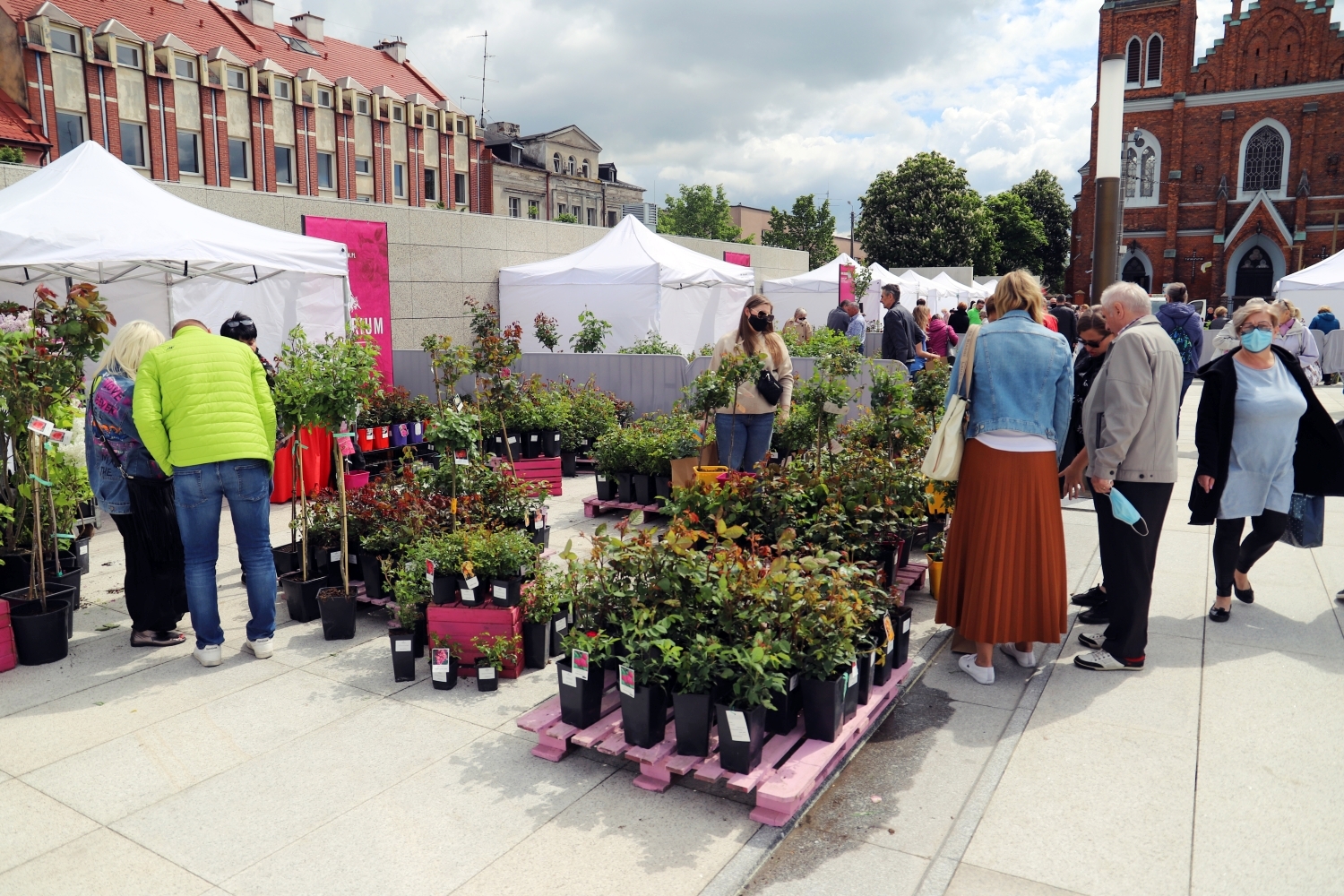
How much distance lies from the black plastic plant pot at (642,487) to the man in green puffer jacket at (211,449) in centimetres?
352

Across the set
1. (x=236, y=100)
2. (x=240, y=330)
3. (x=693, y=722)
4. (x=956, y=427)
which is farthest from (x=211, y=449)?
(x=236, y=100)

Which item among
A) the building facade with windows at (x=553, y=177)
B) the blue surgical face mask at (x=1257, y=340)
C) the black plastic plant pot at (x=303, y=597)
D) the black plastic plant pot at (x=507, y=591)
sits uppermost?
the building facade with windows at (x=553, y=177)

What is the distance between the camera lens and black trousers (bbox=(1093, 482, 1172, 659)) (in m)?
4.20

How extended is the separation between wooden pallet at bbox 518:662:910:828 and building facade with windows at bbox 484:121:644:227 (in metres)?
56.1

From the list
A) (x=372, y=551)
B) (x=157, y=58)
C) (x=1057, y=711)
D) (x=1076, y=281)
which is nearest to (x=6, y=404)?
(x=372, y=551)

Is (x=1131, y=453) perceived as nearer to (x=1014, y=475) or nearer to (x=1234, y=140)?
(x=1014, y=475)

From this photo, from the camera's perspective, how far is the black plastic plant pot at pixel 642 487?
25.2ft

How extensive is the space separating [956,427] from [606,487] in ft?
13.9

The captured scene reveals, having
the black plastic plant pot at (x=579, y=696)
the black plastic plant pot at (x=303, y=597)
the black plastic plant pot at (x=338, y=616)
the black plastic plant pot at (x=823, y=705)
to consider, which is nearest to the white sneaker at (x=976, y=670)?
the black plastic plant pot at (x=823, y=705)

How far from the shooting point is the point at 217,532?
4.52 m

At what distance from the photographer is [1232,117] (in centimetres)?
4491

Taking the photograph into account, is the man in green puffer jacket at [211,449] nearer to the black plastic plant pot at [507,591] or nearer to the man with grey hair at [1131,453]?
the black plastic plant pot at [507,591]

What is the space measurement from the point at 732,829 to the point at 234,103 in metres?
46.1

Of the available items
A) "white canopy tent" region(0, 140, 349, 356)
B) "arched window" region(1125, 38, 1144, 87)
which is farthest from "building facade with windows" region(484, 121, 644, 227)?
"white canopy tent" region(0, 140, 349, 356)
